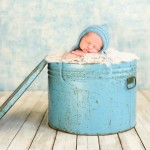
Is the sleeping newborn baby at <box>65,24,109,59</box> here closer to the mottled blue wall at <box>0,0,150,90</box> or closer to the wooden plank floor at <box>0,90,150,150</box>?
the wooden plank floor at <box>0,90,150,150</box>

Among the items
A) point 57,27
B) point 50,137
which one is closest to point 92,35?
point 50,137

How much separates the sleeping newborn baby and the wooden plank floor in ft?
1.66

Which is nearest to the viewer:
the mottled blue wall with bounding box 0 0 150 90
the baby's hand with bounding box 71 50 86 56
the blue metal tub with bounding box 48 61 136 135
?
the blue metal tub with bounding box 48 61 136 135

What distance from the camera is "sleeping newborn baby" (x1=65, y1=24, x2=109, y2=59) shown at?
2.25 metres

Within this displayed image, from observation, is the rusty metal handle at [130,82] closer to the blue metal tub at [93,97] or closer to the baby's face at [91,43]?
the blue metal tub at [93,97]

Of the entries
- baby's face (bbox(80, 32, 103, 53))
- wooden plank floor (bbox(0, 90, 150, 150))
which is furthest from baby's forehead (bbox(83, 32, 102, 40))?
wooden plank floor (bbox(0, 90, 150, 150))

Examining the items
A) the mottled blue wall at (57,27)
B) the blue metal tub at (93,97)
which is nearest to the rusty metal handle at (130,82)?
the blue metal tub at (93,97)

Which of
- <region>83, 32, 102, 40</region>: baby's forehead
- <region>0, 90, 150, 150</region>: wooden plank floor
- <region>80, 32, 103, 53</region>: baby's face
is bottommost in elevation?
<region>0, 90, 150, 150</region>: wooden plank floor

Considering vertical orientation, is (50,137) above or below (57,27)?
below

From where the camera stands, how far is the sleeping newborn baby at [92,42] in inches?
88.7

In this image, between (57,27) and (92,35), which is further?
(57,27)

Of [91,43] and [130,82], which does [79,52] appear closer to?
[91,43]

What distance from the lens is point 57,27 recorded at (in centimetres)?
358

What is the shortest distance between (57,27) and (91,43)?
1.38m
